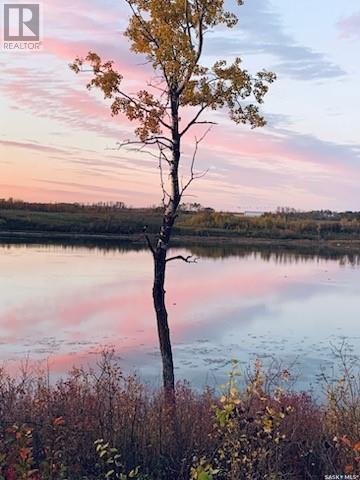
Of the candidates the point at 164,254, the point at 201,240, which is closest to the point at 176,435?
the point at 164,254

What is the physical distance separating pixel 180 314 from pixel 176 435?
34.6 ft

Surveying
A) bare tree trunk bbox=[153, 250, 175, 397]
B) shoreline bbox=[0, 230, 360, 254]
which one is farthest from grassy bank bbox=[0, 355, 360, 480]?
shoreline bbox=[0, 230, 360, 254]

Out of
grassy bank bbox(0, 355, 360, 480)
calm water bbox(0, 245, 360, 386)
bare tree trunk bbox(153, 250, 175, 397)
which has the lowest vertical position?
calm water bbox(0, 245, 360, 386)

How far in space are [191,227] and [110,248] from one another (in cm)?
1564

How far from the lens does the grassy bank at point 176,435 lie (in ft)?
14.1

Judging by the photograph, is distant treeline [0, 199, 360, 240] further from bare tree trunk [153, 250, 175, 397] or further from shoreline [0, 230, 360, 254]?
bare tree trunk [153, 250, 175, 397]

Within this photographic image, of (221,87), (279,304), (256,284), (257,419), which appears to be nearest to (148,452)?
(257,419)

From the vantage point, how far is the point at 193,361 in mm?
10742

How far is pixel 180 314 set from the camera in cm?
1551

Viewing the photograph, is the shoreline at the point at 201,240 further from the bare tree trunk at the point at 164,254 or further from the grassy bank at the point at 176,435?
the grassy bank at the point at 176,435

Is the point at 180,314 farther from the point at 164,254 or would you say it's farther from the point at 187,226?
the point at 187,226

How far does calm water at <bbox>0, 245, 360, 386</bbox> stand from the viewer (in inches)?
427

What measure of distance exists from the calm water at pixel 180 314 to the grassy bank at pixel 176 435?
252 cm

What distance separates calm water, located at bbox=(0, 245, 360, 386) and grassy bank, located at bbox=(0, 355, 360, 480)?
2.52 meters
